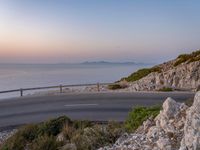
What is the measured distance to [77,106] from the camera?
23562mm

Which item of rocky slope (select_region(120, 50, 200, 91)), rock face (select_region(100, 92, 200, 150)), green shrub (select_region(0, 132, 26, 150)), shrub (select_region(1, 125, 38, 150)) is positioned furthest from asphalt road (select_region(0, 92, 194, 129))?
rock face (select_region(100, 92, 200, 150))

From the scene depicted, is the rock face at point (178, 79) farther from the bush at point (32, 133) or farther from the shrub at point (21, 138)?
the shrub at point (21, 138)

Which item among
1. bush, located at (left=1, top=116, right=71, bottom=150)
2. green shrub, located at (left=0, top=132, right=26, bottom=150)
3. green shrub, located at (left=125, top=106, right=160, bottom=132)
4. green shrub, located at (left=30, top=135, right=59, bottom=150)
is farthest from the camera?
bush, located at (left=1, top=116, right=71, bottom=150)

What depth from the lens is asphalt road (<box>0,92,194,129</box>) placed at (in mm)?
20984

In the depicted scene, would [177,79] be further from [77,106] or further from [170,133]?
[170,133]

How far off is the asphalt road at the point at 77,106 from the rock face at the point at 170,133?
1033 centimetres

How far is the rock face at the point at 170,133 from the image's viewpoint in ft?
24.7

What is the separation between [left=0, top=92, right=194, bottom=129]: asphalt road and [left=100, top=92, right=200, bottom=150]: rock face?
10.3 meters

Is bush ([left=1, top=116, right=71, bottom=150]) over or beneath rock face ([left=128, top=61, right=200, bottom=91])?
beneath

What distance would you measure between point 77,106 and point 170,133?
15136 mm

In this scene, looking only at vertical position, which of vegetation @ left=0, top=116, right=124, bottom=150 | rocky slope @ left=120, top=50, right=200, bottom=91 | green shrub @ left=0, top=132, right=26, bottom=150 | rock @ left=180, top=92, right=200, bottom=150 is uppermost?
rocky slope @ left=120, top=50, right=200, bottom=91

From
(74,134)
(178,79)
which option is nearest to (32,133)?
(74,134)

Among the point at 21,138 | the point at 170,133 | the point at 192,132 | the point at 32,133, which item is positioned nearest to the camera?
the point at 192,132

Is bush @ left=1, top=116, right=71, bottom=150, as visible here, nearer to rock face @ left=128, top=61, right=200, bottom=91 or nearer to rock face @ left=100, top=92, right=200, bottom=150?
rock face @ left=100, top=92, right=200, bottom=150
